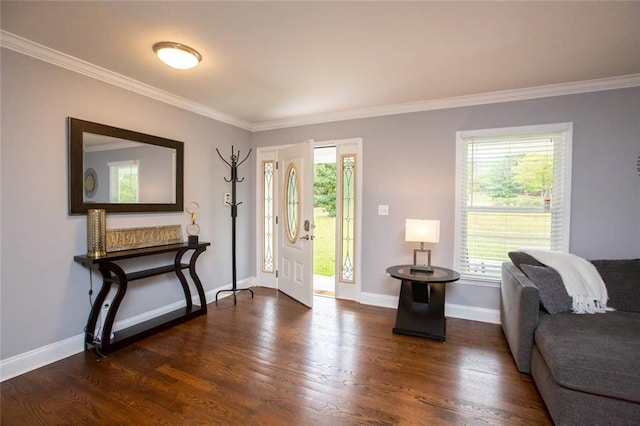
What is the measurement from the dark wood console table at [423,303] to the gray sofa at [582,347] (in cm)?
56

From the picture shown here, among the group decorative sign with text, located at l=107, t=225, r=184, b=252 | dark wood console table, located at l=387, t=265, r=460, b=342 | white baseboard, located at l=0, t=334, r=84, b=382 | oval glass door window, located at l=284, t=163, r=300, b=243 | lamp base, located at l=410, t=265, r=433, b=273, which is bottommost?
white baseboard, located at l=0, t=334, r=84, b=382

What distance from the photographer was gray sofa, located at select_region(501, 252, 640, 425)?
1604mm

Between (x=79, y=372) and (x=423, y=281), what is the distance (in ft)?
9.35

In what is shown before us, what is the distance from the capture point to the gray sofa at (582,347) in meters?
1.60

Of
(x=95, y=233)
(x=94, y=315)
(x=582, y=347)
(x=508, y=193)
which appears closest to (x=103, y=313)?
(x=94, y=315)

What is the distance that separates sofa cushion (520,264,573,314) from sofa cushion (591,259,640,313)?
473 mm

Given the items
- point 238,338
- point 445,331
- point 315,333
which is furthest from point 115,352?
point 445,331

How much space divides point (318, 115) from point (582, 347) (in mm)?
3405

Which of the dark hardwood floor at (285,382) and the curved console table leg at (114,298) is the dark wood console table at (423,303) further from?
the curved console table leg at (114,298)

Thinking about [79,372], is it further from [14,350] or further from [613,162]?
[613,162]

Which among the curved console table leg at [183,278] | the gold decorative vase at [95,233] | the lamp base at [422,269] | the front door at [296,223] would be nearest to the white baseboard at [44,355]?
the curved console table leg at [183,278]

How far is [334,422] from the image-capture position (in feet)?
5.86

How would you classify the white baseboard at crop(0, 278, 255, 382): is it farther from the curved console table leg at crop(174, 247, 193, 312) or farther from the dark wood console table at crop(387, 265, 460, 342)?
the dark wood console table at crop(387, 265, 460, 342)

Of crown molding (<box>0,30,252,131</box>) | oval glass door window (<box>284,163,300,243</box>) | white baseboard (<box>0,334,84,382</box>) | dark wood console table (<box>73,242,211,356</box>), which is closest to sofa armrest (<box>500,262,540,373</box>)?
oval glass door window (<box>284,163,300,243</box>)
